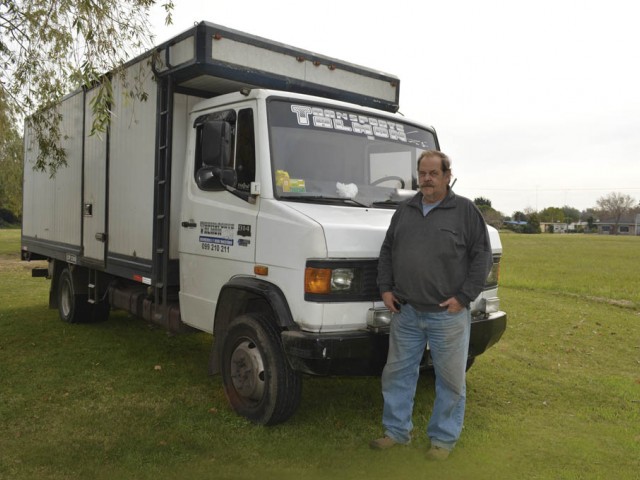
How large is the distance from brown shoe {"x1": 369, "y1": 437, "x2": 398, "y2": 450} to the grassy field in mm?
43

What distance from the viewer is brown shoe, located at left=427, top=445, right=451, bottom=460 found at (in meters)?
4.02

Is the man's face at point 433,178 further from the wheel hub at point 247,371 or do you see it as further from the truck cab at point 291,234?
the wheel hub at point 247,371

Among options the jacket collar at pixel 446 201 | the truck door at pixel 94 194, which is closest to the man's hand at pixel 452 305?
the jacket collar at pixel 446 201

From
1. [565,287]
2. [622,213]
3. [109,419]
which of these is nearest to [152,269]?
[109,419]

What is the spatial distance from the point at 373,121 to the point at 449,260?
6.13 feet

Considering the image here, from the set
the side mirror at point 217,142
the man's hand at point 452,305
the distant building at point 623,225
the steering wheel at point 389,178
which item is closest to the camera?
the man's hand at point 452,305

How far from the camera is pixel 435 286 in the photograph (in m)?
3.81

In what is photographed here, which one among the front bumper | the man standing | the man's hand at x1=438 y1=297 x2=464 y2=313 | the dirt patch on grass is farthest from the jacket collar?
the dirt patch on grass

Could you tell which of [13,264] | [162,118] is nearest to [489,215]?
[13,264]

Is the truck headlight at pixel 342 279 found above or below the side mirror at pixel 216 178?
below

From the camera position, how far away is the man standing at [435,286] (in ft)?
12.5

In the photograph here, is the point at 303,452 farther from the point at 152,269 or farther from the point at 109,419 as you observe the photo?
the point at 152,269

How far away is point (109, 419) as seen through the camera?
470cm

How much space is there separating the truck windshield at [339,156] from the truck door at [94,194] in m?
3.02
